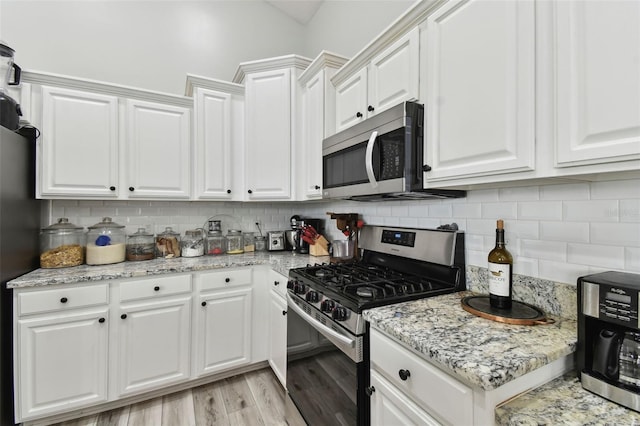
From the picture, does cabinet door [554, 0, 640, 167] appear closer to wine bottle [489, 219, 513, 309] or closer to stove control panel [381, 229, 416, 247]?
wine bottle [489, 219, 513, 309]

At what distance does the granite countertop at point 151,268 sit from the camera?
1758mm

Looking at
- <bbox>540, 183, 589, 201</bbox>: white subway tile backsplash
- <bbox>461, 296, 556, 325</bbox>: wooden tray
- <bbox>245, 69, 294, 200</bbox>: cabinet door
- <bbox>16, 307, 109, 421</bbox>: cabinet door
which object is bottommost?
<bbox>16, 307, 109, 421</bbox>: cabinet door

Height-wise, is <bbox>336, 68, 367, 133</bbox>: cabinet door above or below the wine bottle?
above

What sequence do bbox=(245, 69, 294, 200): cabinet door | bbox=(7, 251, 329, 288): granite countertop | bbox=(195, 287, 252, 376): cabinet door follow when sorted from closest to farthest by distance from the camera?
bbox=(7, 251, 329, 288): granite countertop < bbox=(195, 287, 252, 376): cabinet door < bbox=(245, 69, 294, 200): cabinet door

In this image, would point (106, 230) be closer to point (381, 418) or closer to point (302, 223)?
point (302, 223)

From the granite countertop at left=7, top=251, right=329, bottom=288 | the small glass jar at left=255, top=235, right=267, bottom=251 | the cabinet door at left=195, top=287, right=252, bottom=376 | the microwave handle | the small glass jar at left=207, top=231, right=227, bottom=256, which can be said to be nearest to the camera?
the microwave handle

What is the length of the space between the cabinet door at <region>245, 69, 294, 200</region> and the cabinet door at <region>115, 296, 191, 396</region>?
1.09 m

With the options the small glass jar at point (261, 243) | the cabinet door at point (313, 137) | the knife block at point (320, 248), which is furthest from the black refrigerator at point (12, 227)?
the knife block at point (320, 248)

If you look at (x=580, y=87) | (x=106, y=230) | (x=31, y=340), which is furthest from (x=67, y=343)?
(x=580, y=87)

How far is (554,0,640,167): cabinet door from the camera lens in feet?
2.38

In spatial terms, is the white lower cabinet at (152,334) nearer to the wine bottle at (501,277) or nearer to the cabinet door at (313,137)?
the cabinet door at (313,137)

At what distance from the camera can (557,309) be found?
43.8 inches

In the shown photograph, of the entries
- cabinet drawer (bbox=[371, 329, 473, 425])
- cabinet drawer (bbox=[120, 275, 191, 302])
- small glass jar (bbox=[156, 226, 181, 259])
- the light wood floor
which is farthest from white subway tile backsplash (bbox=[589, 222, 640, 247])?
small glass jar (bbox=[156, 226, 181, 259])

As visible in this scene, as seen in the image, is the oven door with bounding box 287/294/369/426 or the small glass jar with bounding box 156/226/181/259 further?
the small glass jar with bounding box 156/226/181/259
